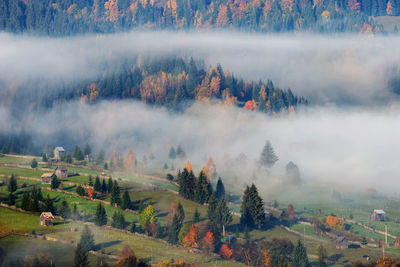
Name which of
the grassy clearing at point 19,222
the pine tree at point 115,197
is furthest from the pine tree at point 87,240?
the pine tree at point 115,197

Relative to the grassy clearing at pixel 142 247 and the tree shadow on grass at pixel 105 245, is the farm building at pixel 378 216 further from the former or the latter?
the tree shadow on grass at pixel 105 245

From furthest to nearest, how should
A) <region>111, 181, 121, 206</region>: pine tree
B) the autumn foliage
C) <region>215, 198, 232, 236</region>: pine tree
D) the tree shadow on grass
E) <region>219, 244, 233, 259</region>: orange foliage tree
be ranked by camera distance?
<region>111, 181, 121, 206</region>: pine tree → the autumn foliage → <region>215, 198, 232, 236</region>: pine tree → <region>219, 244, 233, 259</region>: orange foliage tree → the tree shadow on grass

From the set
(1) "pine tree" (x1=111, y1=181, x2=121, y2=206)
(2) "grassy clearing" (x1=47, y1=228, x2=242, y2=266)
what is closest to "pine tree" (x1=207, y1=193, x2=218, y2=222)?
A: (2) "grassy clearing" (x1=47, y1=228, x2=242, y2=266)

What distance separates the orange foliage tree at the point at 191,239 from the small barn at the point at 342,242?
104ft

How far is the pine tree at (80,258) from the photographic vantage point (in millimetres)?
132500

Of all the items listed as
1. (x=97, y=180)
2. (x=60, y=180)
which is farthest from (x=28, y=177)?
(x=97, y=180)

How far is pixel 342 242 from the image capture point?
534 ft

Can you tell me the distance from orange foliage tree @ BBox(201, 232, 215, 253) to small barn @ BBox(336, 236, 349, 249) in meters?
28.6

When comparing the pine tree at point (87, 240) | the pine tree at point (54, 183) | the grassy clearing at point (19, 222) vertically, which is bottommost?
the pine tree at point (87, 240)

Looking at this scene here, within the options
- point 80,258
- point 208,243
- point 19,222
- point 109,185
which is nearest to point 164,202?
point 109,185

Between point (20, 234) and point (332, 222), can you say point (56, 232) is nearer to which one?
point (20, 234)

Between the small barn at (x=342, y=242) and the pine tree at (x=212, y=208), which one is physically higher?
the pine tree at (x=212, y=208)

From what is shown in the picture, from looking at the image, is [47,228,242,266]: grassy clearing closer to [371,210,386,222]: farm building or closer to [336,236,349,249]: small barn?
[336,236,349,249]: small barn

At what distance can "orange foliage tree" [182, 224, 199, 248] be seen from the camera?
155 meters
